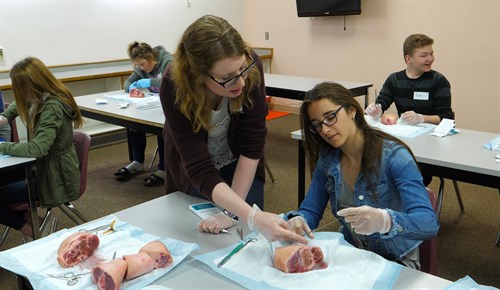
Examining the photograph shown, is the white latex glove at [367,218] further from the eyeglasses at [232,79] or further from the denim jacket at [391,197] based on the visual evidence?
the eyeglasses at [232,79]

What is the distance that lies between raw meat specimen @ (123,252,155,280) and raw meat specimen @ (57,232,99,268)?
139mm

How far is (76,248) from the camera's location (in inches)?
49.4

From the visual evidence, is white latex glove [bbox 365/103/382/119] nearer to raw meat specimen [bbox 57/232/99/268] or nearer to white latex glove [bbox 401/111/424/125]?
white latex glove [bbox 401/111/424/125]

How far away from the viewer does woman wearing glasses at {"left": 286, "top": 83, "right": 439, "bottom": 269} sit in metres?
1.34

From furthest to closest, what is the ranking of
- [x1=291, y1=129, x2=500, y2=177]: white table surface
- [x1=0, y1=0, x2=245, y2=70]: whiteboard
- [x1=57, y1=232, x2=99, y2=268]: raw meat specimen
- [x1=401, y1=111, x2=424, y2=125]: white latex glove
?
[x1=0, y1=0, x2=245, y2=70]: whiteboard
[x1=401, y1=111, x2=424, y2=125]: white latex glove
[x1=291, y1=129, x2=500, y2=177]: white table surface
[x1=57, y1=232, x2=99, y2=268]: raw meat specimen

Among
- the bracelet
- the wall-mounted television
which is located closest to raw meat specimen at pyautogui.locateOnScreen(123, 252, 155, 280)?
the bracelet

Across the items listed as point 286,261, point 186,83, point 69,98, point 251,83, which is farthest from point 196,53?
point 69,98

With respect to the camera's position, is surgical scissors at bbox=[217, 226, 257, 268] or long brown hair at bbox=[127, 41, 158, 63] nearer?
surgical scissors at bbox=[217, 226, 257, 268]

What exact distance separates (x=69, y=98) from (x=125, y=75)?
2.59 metres

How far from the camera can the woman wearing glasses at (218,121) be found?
52.5 inches

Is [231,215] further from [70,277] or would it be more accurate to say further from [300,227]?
[70,277]

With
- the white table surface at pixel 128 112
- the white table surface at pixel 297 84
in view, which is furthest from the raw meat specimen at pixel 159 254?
the white table surface at pixel 297 84

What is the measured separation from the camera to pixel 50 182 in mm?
2451

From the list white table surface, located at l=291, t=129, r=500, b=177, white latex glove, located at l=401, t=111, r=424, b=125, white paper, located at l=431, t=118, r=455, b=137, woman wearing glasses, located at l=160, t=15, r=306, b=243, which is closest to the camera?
woman wearing glasses, located at l=160, t=15, r=306, b=243
